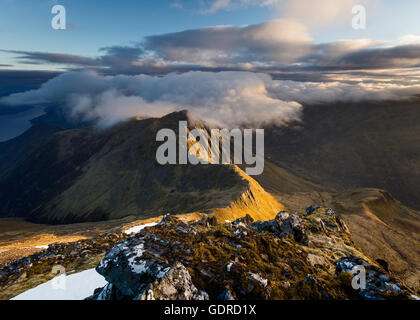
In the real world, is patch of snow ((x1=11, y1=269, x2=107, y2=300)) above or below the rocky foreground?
below

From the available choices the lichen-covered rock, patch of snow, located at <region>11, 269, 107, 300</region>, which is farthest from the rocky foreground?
patch of snow, located at <region>11, 269, 107, 300</region>

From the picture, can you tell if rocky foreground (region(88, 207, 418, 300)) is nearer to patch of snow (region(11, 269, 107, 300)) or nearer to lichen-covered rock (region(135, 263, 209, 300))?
lichen-covered rock (region(135, 263, 209, 300))

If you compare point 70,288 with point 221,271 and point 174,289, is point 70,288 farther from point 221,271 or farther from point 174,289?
point 221,271

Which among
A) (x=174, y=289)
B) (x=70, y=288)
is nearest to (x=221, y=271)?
(x=174, y=289)

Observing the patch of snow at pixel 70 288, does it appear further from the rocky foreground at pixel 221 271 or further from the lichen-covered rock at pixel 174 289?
the lichen-covered rock at pixel 174 289

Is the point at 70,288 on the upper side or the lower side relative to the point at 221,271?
lower
